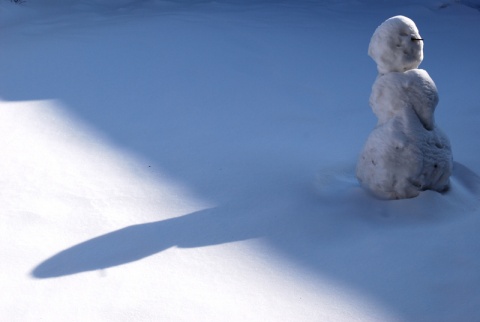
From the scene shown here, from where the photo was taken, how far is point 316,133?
16.2 feet

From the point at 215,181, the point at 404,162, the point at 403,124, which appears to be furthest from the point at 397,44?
the point at 215,181

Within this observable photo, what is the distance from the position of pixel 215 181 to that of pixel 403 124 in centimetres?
111

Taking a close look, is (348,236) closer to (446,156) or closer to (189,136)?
(446,156)

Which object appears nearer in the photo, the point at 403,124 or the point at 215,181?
the point at 403,124

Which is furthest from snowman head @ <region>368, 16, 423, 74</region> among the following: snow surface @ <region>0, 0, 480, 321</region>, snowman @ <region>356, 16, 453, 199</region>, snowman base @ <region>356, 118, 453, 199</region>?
snow surface @ <region>0, 0, 480, 321</region>

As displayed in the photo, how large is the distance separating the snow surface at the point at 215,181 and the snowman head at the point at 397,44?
69cm

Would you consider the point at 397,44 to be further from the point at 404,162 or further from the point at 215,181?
the point at 215,181

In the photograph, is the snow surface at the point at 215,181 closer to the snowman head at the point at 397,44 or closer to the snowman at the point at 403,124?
the snowman at the point at 403,124

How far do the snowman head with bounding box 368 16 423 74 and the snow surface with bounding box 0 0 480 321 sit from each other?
0.69m

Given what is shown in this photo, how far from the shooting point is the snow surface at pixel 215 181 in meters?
3.18

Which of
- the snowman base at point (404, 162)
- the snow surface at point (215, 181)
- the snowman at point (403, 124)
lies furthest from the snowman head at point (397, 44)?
the snow surface at point (215, 181)

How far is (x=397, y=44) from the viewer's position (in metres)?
3.74

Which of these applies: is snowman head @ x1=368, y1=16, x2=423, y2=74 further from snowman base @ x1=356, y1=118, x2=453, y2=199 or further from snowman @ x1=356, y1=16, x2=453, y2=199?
snowman base @ x1=356, y1=118, x2=453, y2=199

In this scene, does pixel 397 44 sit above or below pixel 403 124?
above
